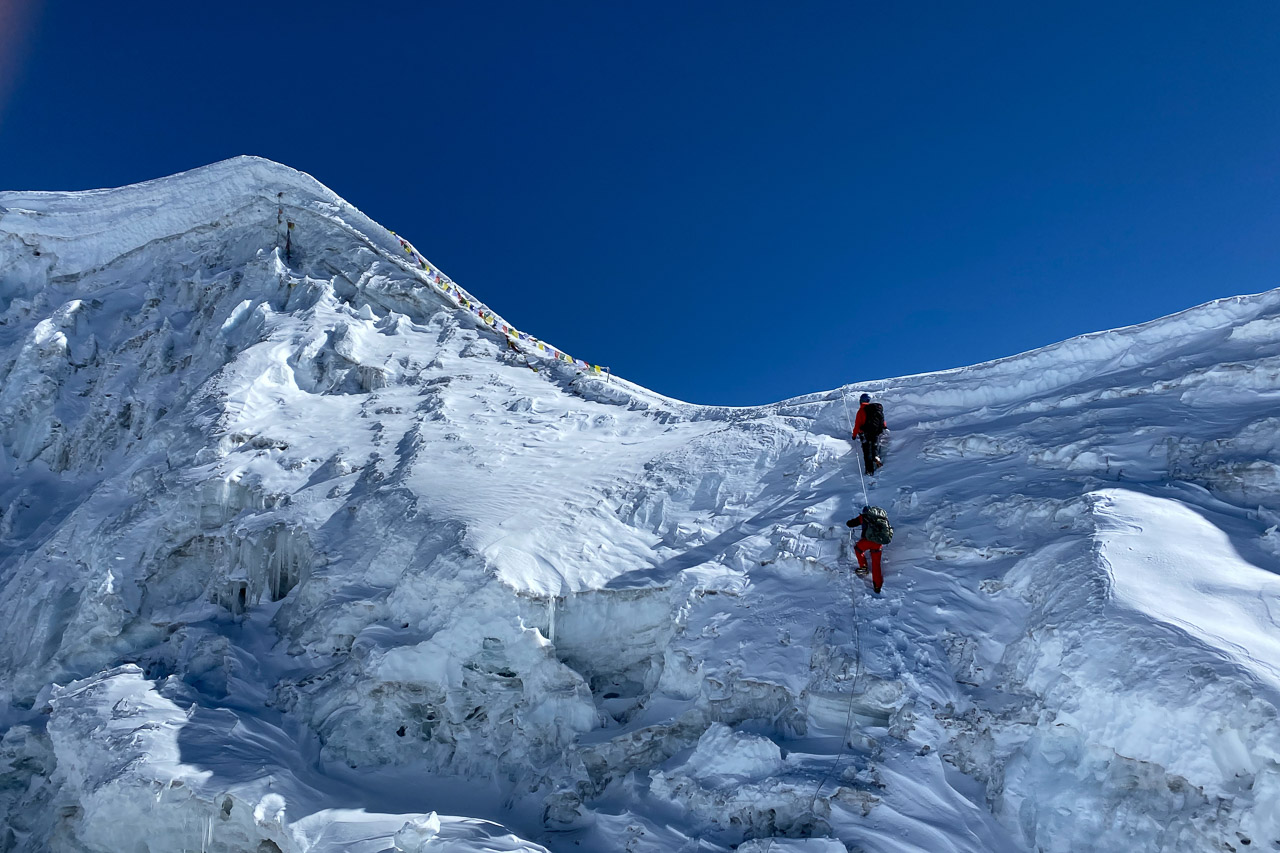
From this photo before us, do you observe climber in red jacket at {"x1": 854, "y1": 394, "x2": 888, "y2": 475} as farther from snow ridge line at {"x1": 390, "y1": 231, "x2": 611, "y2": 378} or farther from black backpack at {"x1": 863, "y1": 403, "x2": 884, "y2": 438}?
snow ridge line at {"x1": 390, "y1": 231, "x2": 611, "y2": 378}

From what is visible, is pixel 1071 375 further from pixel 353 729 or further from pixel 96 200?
pixel 96 200

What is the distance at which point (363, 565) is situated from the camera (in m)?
11.7

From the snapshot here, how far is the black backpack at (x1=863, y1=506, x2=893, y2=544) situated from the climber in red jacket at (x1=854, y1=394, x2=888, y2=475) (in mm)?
2554

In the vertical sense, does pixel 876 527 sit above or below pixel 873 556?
above

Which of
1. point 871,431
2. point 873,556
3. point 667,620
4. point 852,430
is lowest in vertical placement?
point 667,620

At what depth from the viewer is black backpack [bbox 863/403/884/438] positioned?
12.0m

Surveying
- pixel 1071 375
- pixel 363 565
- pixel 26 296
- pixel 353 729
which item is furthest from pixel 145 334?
pixel 1071 375

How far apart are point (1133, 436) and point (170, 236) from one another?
27.3 meters

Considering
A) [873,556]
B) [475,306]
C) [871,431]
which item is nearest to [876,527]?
[873,556]

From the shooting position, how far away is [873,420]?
12.1 metres

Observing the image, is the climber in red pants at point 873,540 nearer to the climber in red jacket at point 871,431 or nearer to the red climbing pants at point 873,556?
the red climbing pants at point 873,556

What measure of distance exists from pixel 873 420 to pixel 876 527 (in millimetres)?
3006

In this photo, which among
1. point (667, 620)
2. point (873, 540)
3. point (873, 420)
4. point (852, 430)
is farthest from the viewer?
point (852, 430)

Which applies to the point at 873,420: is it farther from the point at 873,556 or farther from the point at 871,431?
the point at 873,556
